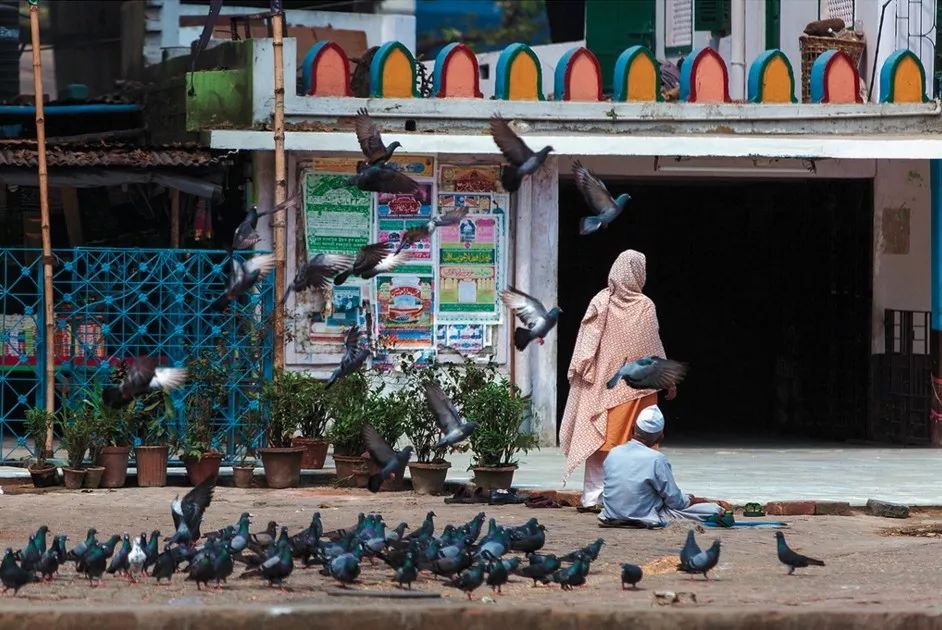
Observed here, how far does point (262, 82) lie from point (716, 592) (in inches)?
302

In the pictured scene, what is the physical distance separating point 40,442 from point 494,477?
3.42m

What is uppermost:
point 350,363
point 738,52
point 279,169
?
point 738,52

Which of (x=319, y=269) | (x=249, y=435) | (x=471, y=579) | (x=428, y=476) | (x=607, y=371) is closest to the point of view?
(x=471, y=579)

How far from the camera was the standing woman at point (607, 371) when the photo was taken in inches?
501

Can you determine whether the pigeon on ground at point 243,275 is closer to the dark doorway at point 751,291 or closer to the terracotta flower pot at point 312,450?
the terracotta flower pot at point 312,450

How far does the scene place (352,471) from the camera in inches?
552

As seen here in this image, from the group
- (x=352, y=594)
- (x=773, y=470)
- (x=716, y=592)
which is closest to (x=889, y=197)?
(x=773, y=470)

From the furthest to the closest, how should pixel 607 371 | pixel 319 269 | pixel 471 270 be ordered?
1. pixel 471 270
2. pixel 319 269
3. pixel 607 371

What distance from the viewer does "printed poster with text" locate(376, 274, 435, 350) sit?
16297 mm

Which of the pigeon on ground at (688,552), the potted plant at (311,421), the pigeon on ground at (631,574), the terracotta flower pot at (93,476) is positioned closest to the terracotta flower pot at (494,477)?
the potted plant at (311,421)

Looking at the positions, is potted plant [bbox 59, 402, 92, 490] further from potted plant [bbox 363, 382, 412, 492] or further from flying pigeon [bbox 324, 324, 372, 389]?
potted plant [bbox 363, 382, 412, 492]

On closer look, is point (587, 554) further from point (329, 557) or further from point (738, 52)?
point (738, 52)

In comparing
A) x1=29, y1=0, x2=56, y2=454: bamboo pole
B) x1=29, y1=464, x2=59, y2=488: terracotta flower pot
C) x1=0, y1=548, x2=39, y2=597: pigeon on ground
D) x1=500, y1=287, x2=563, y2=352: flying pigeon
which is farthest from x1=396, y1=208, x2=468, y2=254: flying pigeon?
x1=0, y1=548, x2=39, y2=597: pigeon on ground

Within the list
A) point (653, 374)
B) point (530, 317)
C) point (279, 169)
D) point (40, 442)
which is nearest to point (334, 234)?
point (279, 169)
